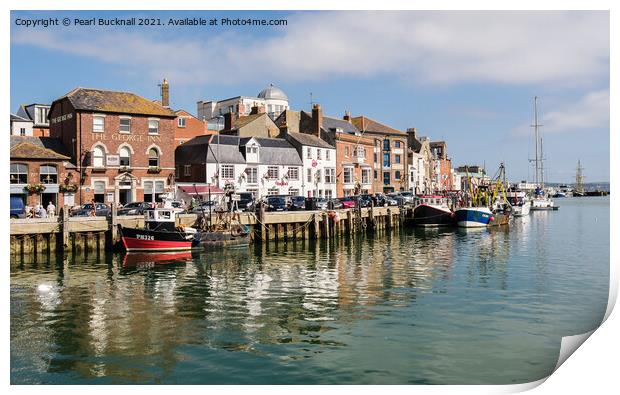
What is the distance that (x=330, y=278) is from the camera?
23.8 metres

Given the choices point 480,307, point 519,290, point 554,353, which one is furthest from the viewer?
point 519,290

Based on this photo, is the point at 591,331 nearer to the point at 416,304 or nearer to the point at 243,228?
the point at 416,304

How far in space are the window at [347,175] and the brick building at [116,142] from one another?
25875mm

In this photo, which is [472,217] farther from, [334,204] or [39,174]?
[39,174]

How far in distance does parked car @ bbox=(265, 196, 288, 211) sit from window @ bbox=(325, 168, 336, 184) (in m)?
19.4

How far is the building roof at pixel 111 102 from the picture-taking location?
4272 cm

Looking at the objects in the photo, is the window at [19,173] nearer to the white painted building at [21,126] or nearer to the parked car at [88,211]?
the parked car at [88,211]

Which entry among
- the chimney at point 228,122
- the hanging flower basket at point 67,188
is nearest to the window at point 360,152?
the chimney at point 228,122

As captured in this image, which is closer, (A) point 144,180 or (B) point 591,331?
(B) point 591,331

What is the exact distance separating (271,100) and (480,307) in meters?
80.1

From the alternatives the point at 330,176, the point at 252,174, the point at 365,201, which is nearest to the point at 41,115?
the point at 252,174

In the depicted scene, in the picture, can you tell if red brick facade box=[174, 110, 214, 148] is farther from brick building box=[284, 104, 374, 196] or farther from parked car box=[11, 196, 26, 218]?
parked car box=[11, 196, 26, 218]

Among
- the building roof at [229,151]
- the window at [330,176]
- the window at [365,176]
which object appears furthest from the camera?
the window at [365,176]

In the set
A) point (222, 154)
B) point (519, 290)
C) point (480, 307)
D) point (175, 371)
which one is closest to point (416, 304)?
point (480, 307)
